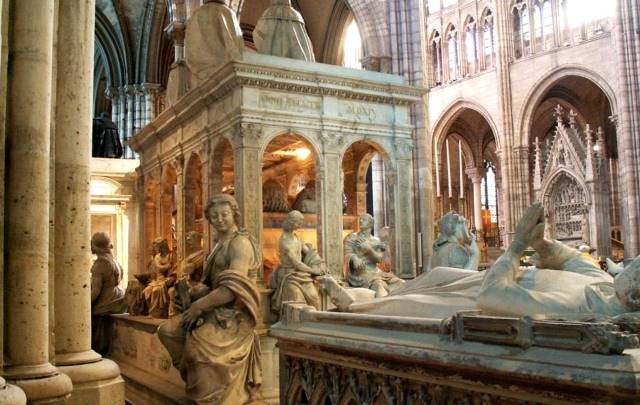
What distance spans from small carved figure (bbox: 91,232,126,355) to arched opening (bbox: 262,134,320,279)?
2.13m

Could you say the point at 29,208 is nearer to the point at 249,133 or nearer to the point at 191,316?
the point at 191,316

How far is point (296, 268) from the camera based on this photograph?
26.2 feet

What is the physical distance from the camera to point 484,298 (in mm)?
3504

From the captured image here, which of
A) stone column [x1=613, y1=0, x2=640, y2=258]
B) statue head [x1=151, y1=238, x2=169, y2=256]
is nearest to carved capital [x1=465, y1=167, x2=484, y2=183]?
stone column [x1=613, y1=0, x2=640, y2=258]

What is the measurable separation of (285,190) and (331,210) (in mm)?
2210

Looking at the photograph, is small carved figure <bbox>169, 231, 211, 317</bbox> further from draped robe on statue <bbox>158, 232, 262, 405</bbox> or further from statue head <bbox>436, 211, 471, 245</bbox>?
statue head <bbox>436, 211, 471, 245</bbox>

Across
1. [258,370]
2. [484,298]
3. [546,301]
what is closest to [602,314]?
[546,301]

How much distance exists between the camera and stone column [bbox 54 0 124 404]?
13.8 feet

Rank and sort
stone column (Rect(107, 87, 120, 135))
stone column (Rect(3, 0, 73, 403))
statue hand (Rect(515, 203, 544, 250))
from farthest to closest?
stone column (Rect(107, 87, 120, 135))
statue hand (Rect(515, 203, 544, 250))
stone column (Rect(3, 0, 73, 403))

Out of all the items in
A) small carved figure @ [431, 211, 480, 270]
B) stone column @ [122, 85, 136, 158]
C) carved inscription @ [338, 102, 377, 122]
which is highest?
stone column @ [122, 85, 136, 158]

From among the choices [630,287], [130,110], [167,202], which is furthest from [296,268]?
[130,110]

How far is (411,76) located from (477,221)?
2054cm

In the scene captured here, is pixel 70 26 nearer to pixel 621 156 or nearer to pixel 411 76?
pixel 411 76

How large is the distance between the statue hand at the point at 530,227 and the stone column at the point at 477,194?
29.9 metres
